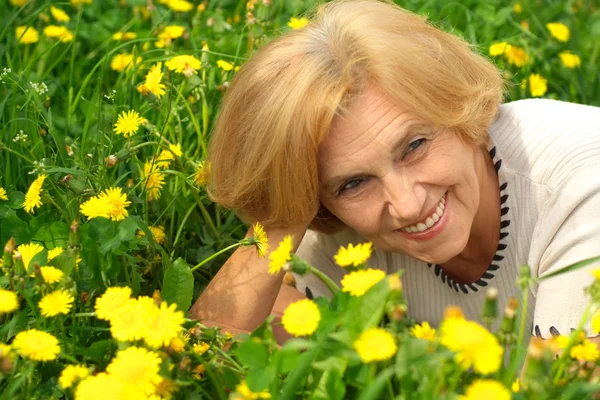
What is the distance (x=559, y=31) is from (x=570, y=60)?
15cm

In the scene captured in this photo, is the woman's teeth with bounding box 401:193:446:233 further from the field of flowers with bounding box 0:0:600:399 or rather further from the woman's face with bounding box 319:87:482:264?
the field of flowers with bounding box 0:0:600:399

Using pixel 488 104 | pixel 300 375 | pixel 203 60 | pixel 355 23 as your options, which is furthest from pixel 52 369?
pixel 203 60

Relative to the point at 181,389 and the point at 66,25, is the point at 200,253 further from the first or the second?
the point at 66,25

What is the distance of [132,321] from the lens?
54.5 inches

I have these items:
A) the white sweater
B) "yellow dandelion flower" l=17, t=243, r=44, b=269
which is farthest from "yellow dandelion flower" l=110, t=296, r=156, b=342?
the white sweater

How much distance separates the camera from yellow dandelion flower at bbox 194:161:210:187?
7.56 ft

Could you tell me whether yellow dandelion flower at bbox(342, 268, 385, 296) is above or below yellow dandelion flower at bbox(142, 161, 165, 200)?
above

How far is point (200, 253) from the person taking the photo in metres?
2.44

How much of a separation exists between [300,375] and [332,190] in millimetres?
746

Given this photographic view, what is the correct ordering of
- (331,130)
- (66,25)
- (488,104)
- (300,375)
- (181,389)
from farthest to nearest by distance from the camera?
(66,25)
(488,104)
(331,130)
(181,389)
(300,375)

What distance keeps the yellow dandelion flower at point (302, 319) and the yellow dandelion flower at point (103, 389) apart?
0.81 ft

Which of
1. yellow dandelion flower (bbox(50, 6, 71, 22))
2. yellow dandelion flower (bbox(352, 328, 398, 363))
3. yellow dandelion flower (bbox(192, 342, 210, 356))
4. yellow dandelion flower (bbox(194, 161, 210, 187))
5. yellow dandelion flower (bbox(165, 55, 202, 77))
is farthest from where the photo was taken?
yellow dandelion flower (bbox(50, 6, 71, 22))

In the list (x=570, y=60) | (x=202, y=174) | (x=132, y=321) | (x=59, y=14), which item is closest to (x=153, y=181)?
(x=202, y=174)

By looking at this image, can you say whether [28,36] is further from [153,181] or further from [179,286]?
[179,286]
